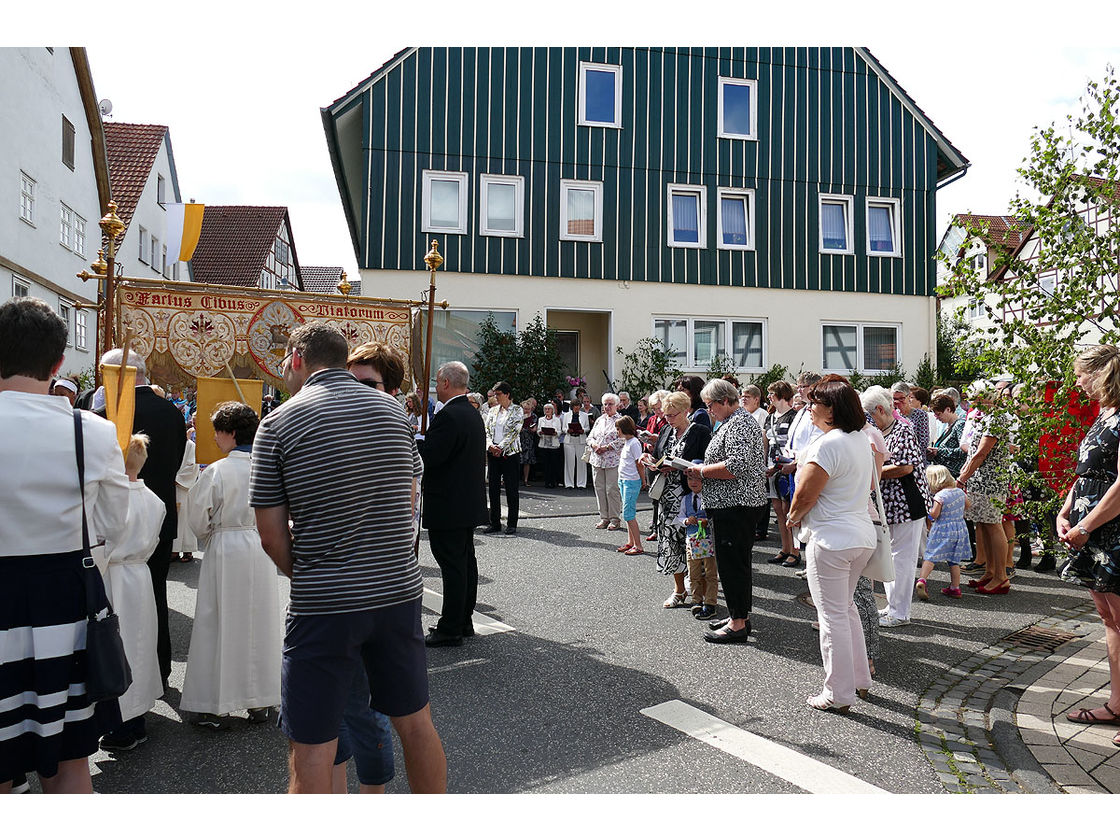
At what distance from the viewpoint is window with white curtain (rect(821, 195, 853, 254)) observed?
69.9 ft

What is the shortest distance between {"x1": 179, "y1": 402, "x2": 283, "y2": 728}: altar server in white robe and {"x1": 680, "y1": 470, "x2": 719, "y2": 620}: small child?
3.56 metres

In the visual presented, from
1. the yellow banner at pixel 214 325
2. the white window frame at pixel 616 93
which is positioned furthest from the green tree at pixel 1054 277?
the white window frame at pixel 616 93

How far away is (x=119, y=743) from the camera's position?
4.23m

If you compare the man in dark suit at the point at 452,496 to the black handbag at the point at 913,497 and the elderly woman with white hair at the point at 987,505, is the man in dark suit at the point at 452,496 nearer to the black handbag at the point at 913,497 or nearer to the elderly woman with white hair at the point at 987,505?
the black handbag at the point at 913,497

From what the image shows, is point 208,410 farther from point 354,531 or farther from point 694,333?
point 694,333

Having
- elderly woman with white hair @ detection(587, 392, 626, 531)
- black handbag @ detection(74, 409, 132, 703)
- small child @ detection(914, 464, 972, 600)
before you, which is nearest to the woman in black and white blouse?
small child @ detection(914, 464, 972, 600)

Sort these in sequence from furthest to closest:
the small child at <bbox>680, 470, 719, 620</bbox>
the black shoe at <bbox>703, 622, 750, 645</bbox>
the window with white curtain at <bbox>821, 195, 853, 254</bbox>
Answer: the window with white curtain at <bbox>821, 195, 853, 254</bbox> → the small child at <bbox>680, 470, 719, 620</bbox> → the black shoe at <bbox>703, 622, 750, 645</bbox>

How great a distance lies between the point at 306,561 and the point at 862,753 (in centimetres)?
310

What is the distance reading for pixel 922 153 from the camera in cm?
2197

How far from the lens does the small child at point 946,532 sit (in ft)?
25.3

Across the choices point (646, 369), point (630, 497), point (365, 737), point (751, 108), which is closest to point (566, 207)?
point (646, 369)

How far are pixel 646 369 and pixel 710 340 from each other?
2196mm

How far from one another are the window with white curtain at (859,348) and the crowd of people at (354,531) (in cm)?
1242

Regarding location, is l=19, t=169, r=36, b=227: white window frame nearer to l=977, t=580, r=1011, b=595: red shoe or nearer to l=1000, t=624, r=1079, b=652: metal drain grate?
l=977, t=580, r=1011, b=595: red shoe
